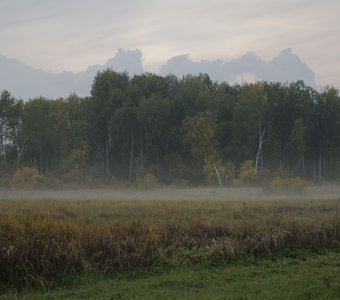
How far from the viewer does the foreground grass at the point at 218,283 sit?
35.9ft

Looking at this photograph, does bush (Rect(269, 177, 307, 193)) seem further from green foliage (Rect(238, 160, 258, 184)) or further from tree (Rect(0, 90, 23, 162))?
tree (Rect(0, 90, 23, 162))

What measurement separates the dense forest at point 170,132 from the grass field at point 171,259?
52.7 metres

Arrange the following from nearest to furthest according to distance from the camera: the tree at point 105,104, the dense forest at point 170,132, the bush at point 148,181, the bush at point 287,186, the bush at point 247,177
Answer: the bush at point 287,186 → the bush at point 247,177 → the bush at point 148,181 → the dense forest at point 170,132 → the tree at point 105,104

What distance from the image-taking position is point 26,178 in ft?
227

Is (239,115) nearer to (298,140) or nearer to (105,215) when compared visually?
(298,140)

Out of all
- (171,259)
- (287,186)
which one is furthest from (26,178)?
(171,259)

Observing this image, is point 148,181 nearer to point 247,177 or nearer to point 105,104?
point 247,177

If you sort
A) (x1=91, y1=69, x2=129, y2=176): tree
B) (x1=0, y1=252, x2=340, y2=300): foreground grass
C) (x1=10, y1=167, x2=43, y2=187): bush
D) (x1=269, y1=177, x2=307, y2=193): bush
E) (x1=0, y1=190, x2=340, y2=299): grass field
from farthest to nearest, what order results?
1. (x1=91, y1=69, x2=129, y2=176): tree
2. (x1=10, y1=167, x2=43, y2=187): bush
3. (x1=269, y1=177, x2=307, y2=193): bush
4. (x1=0, y1=190, x2=340, y2=299): grass field
5. (x1=0, y1=252, x2=340, y2=300): foreground grass

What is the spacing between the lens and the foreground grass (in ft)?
35.9

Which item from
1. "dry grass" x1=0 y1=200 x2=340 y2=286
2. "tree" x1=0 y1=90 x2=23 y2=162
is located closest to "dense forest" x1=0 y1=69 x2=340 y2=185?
"tree" x1=0 y1=90 x2=23 y2=162

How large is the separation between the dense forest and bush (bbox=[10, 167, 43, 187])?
89.3 inches

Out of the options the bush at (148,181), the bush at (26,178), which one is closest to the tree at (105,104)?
the bush at (148,181)

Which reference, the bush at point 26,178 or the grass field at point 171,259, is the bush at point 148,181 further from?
the grass field at point 171,259

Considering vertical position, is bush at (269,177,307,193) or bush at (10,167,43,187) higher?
bush at (10,167,43,187)
